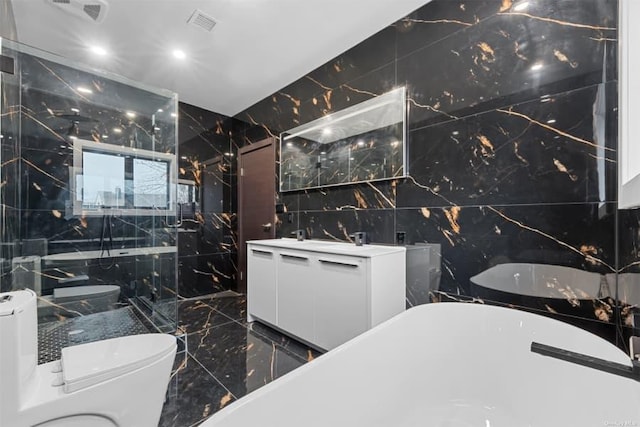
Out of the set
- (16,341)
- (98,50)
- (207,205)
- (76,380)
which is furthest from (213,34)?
(76,380)

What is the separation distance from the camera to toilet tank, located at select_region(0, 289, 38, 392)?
872 millimetres

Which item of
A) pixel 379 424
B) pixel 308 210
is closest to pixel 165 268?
pixel 308 210

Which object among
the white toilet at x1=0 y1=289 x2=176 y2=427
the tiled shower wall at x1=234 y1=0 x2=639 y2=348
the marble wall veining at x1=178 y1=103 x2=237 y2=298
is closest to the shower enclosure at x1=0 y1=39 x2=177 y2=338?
the marble wall veining at x1=178 y1=103 x2=237 y2=298

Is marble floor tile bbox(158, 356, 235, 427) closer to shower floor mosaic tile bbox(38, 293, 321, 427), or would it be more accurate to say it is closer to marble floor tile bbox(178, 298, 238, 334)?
shower floor mosaic tile bbox(38, 293, 321, 427)

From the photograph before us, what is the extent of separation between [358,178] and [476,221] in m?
1.02

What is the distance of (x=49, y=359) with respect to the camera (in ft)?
5.06

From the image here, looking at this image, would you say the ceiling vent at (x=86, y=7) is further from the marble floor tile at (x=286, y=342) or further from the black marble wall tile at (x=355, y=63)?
the marble floor tile at (x=286, y=342)

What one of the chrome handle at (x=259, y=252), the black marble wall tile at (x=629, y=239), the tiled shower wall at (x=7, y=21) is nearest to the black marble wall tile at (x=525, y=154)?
the black marble wall tile at (x=629, y=239)

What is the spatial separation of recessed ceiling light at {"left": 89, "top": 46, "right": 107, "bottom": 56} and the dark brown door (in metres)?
1.69

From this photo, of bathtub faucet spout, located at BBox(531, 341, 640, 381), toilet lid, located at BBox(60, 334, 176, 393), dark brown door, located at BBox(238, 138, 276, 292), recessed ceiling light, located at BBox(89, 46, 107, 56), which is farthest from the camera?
dark brown door, located at BBox(238, 138, 276, 292)

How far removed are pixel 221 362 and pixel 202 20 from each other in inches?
105

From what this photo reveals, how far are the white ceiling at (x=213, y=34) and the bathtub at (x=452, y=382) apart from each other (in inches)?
87.7

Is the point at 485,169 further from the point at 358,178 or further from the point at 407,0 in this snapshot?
the point at 407,0

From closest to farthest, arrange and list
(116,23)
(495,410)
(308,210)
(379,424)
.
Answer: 1. (379,424)
2. (495,410)
3. (116,23)
4. (308,210)
